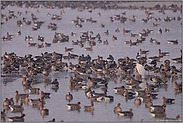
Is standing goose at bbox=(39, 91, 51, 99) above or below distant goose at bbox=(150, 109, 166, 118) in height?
above

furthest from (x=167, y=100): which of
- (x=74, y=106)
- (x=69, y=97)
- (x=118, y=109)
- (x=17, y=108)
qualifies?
(x=17, y=108)

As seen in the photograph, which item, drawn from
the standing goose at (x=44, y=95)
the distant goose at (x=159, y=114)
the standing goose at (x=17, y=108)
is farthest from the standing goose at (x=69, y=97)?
the distant goose at (x=159, y=114)

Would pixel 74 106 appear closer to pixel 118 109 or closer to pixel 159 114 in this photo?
pixel 118 109

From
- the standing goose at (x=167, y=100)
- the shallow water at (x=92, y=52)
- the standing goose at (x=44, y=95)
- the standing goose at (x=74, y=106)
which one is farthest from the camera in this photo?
the standing goose at (x=44, y=95)

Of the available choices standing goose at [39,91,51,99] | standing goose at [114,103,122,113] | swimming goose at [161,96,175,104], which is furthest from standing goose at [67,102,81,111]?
swimming goose at [161,96,175,104]

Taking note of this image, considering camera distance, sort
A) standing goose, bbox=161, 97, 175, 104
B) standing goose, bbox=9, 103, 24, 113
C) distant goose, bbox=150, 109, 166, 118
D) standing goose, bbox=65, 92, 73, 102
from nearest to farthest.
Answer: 1. distant goose, bbox=150, 109, 166, 118
2. standing goose, bbox=9, 103, 24, 113
3. standing goose, bbox=161, 97, 175, 104
4. standing goose, bbox=65, 92, 73, 102

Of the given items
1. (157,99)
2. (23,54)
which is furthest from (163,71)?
(23,54)

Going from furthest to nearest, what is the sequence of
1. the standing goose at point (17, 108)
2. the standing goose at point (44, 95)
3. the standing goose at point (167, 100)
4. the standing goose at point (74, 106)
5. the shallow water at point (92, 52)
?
1. the standing goose at point (44, 95)
2. the standing goose at point (167, 100)
3. the standing goose at point (74, 106)
4. the standing goose at point (17, 108)
5. the shallow water at point (92, 52)

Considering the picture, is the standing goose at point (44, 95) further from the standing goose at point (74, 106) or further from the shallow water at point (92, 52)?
the standing goose at point (74, 106)

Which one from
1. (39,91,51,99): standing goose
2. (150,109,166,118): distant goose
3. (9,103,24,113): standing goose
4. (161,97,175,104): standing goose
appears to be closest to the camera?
(150,109,166,118): distant goose

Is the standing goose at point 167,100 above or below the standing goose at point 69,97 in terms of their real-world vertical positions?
below

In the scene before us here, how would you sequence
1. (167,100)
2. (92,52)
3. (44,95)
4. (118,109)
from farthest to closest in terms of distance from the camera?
(92,52)
(44,95)
(167,100)
(118,109)

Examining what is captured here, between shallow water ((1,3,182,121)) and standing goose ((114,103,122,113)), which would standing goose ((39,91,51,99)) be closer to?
shallow water ((1,3,182,121))
